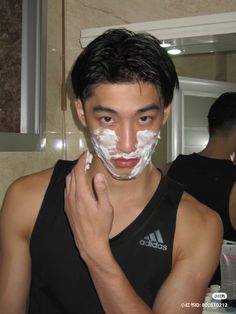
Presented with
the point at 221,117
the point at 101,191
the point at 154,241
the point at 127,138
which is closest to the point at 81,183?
the point at 101,191

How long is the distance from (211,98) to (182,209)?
444 millimetres

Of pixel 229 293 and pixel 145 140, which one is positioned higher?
pixel 145 140

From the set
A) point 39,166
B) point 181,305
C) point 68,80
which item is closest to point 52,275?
point 181,305

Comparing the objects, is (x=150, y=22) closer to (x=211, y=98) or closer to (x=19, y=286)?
(x=211, y=98)

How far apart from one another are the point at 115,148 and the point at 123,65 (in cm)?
20

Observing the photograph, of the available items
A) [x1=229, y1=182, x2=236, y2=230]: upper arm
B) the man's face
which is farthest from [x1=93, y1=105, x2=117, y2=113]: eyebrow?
[x1=229, y1=182, x2=236, y2=230]: upper arm

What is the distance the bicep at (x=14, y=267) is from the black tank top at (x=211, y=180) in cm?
57

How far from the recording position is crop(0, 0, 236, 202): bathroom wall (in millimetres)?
1312

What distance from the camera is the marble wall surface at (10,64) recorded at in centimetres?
120

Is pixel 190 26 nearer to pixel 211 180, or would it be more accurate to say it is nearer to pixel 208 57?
pixel 208 57

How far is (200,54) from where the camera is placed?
119 centimetres

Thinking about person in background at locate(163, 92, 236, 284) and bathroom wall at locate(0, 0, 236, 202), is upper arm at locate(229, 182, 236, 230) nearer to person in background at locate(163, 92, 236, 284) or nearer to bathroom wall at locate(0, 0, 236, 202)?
person in background at locate(163, 92, 236, 284)

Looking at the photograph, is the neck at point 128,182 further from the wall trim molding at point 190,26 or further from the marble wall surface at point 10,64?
the wall trim molding at point 190,26

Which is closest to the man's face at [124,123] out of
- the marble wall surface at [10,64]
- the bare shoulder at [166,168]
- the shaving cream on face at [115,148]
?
the shaving cream on face at [115,148]
